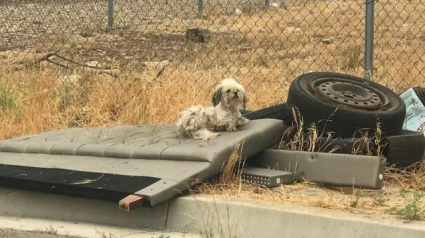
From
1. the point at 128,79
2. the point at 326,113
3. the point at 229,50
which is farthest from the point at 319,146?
the point at 229,50

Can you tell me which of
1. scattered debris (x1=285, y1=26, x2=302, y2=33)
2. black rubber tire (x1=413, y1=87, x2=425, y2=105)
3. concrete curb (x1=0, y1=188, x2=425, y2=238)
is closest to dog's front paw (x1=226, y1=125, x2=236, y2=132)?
concrete curb (x1=0, y1=188, x2=425, y2=238)

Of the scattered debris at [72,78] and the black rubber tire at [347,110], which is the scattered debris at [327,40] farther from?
the black rubber tire at [347,110]

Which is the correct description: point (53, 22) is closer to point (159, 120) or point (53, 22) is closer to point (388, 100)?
point (159, 120)

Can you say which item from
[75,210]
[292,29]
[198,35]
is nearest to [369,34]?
[75,210]

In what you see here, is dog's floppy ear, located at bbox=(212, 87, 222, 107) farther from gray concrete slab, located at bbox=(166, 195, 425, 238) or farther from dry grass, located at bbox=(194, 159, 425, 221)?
gray concrete slab, located at bbox=(166, 195, 425, 238)

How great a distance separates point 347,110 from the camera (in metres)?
5.46

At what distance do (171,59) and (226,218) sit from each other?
23.7ft

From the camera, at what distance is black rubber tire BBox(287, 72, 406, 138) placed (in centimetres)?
545

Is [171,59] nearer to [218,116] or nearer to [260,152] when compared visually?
[218,116]

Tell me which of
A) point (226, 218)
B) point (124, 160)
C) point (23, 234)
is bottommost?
point (23, 234)

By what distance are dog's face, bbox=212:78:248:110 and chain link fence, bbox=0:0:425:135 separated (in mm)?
1654

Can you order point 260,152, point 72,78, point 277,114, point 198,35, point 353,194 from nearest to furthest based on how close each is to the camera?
point 353,194 < point 260,152 < point 277,114 < point 72,78 < point 198,35

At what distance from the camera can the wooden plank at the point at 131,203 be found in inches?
172

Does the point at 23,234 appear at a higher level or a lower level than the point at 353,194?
lower
